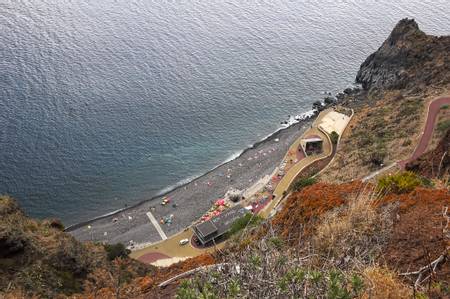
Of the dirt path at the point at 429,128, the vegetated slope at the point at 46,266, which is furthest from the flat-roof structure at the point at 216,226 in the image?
the dirt path at the point at 429,128

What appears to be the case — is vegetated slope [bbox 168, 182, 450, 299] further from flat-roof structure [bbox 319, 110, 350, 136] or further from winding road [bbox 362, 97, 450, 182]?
flat-roof structure [bbox 319, 110, 350, 136]

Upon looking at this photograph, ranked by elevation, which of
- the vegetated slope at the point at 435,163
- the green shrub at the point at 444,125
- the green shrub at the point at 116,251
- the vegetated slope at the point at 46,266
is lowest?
the green shrub at the point at 116,251

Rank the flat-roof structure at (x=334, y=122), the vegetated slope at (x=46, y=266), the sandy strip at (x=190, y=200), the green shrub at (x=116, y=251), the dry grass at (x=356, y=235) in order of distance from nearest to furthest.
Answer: the dry grass at (x=356, y=235), the vegetated slope at (x=46, y=266), the green shrub at (x=116, y=251), the sandy strip at (x=190, y=200), the flat-roof structure at (x=334, y=122)

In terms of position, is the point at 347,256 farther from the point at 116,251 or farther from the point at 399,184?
the point at 116,251

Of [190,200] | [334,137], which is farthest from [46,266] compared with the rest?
[334,137]

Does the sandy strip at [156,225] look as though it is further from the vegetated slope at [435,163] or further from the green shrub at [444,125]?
the green shrub at [444,125]

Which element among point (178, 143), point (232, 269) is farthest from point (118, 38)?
point (232, 269)
